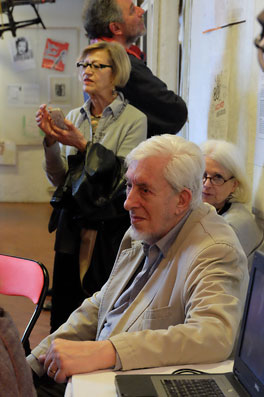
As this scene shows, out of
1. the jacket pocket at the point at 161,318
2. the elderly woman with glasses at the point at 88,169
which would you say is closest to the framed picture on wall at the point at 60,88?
the elderly woman with glasses at the point at 88,169

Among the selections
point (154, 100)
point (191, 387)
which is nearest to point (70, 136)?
point (154, 100)

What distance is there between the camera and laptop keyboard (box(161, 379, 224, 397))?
128 cm

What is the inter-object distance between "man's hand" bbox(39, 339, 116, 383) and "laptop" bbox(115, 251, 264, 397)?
9 cm

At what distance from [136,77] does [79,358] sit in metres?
1.83

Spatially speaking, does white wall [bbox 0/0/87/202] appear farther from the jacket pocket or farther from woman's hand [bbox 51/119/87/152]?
the jacket pocket

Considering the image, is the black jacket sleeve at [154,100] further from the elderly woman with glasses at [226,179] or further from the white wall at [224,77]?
the elderly woman with glasses at [226,179]

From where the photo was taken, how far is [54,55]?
795 cm

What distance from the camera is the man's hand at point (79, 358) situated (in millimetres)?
1410

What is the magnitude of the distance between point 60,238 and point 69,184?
0.93ft

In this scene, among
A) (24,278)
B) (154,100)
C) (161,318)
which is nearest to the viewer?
(161,318)

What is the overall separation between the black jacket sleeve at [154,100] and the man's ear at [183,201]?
4.05 feet

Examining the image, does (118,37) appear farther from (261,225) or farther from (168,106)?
(261,225)

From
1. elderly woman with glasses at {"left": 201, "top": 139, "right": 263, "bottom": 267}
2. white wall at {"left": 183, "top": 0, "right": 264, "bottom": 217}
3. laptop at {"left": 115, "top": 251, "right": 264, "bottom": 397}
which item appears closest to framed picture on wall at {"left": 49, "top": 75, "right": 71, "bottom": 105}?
white wall at {"left": 183, "top": 0, "right": 264, "bottom": 217}

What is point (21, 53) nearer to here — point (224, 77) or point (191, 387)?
point (224, 77)
